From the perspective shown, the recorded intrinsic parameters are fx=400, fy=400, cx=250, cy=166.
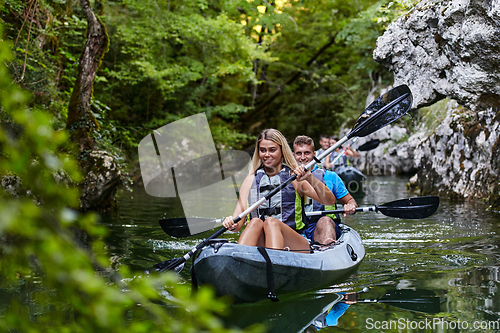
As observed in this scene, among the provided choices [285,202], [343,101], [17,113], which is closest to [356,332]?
[285,202]

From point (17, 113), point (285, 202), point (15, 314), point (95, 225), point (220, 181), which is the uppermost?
point (17, 113)

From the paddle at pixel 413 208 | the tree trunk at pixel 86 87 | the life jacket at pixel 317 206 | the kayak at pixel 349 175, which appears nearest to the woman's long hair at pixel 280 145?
the life jacket at pixel 317 206

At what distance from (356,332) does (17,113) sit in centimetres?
240

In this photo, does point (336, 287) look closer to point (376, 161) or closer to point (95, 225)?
point (95, 225)

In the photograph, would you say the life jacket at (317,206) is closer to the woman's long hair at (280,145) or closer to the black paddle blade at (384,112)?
the black paddle blade at (384,112)

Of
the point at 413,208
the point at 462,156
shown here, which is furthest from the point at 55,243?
the point at 462,156

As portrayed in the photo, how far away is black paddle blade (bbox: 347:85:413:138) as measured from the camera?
14.2ft

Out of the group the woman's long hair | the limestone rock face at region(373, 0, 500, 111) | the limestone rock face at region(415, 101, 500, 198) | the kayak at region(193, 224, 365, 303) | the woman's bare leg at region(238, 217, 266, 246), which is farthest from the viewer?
the limestone rock face at region(415, 101, 500, 198)

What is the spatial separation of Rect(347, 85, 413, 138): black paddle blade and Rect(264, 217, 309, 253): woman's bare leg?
1.38 meters

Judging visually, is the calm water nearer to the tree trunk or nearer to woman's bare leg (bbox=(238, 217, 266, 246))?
woman's bare leg (bbox=(238, 217, 266, 246))

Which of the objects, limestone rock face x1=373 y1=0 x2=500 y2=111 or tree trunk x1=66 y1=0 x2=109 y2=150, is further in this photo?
tree trunk x1=66 y1=0 x2=109 y2=150

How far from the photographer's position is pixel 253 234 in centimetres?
327

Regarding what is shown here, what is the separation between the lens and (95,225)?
828 mm

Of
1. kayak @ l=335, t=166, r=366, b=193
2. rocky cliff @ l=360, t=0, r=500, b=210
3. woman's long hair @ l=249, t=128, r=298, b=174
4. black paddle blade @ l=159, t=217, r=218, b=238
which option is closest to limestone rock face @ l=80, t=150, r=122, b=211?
black paddle blade @ l=159, t=217, r=218, b=238
